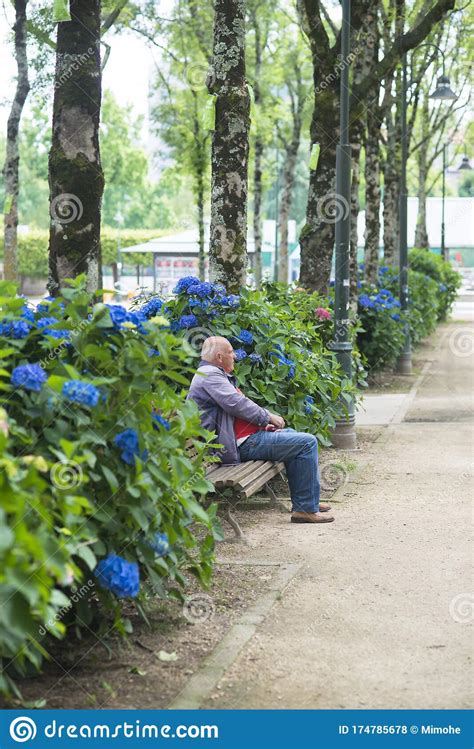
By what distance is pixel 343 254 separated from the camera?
1268cm

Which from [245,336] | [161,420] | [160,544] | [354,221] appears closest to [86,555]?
[160,544]

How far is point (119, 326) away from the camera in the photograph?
532cm

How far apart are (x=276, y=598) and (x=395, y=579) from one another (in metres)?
0.91

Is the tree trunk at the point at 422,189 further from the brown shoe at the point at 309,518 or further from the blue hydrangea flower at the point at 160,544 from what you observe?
the blue hydrangea flower at the point at 160,544

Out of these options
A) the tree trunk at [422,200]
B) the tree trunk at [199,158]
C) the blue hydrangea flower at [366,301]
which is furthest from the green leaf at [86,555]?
the tree trunk at [422,200]

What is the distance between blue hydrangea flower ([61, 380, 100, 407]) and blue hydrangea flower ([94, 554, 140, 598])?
0.73 meters

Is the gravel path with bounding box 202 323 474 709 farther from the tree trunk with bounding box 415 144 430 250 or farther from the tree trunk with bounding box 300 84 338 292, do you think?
the tree trunk with bounding box 415 144 430 250

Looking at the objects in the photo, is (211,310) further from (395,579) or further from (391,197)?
(391,197)

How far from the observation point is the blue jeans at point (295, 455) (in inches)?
345

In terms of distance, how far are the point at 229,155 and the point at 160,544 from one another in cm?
697

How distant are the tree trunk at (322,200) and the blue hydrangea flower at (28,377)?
1111 centimetres

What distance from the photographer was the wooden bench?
7977 mm

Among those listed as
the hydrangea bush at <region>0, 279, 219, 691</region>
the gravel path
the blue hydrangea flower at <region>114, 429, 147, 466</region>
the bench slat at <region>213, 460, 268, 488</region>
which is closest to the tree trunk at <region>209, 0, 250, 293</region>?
the gravel path

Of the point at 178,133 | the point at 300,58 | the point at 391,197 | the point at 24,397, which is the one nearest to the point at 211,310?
the point at 24,397
